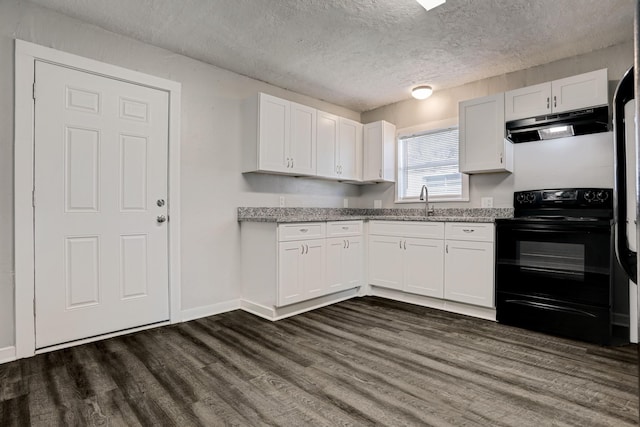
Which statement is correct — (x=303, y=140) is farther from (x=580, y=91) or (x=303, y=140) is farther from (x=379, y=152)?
(x=580, y=91)

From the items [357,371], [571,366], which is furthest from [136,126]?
[571,366]

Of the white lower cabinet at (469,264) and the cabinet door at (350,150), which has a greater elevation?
the cabinet door at (350,150)

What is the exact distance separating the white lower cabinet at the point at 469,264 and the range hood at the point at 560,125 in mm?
949

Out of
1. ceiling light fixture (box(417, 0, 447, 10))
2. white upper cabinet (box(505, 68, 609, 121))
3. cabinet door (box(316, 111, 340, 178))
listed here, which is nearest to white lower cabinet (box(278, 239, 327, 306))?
cabinet door (box(316, 111, 340, 178))

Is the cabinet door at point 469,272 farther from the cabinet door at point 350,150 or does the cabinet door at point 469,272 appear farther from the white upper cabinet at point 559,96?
the cabinet door at point 350,150

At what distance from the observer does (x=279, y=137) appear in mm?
3564

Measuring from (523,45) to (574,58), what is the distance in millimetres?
619

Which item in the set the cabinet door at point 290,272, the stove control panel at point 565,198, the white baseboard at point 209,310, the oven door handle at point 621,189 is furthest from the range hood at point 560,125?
the white baseboard at point 209,310

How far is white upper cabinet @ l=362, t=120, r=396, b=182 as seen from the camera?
4.38 m

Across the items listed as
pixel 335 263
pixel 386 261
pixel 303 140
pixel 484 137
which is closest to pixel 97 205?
pixel 303 140

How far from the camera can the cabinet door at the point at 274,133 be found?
11.2 feet

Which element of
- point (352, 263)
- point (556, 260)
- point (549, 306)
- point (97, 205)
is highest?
point (97, 205)

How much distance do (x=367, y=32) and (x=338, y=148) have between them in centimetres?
159

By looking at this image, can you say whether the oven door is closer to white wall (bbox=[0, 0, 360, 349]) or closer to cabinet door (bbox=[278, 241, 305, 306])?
cabinet door (bbox=[278, 241, 305, 306])
